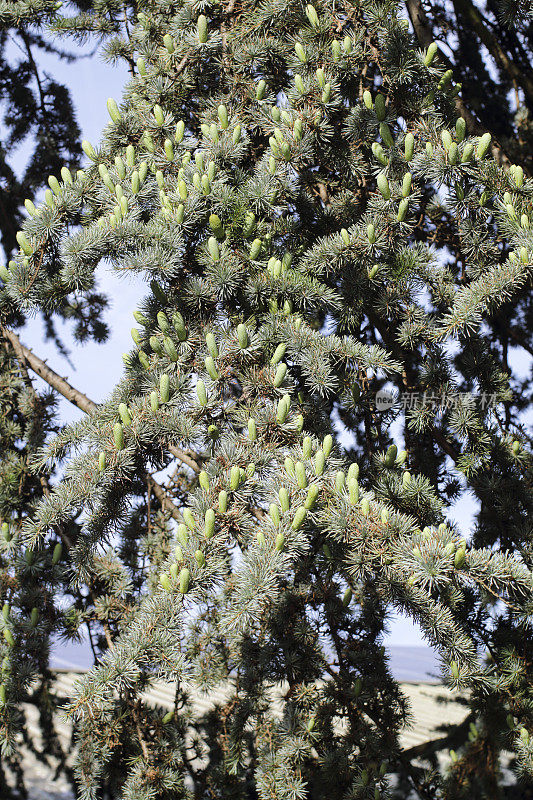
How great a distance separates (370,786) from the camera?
1639 mm

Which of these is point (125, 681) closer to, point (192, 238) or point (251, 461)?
point (251, 461)

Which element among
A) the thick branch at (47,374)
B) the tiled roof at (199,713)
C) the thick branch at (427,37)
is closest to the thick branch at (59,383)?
the thick branch at (47,374)

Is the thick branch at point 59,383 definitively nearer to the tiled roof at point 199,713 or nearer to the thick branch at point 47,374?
the thick branch at point 47,374

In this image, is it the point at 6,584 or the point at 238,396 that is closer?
the point at 238,396

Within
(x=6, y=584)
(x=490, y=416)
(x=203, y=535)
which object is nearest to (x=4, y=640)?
(x=6, y=584)

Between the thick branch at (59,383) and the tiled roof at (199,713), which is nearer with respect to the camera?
the thick branch at (59,383)

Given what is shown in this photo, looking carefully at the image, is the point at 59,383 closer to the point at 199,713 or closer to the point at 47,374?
the point at 47,374

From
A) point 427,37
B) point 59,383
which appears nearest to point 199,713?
point 59,383

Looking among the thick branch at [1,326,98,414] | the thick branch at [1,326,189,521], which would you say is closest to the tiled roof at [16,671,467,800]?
the thick branch at [1,326,189,521]

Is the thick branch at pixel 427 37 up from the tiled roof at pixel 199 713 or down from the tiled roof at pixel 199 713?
up

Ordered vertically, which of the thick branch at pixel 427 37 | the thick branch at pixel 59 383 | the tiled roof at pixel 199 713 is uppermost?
the thick branch at pixel 427 37

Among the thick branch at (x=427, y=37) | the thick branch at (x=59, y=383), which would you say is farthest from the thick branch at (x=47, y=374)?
the thick branch at (x=427, y=37)

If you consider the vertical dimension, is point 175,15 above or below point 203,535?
above

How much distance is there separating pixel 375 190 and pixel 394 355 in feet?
1.70
